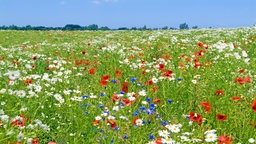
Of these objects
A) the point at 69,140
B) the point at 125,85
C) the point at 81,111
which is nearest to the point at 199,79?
the point at 125,85

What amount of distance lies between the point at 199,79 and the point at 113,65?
99.5 inches

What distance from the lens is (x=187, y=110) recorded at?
6125 mm

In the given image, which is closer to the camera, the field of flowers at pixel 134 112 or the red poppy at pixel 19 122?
the red poppy at pixel 19 122

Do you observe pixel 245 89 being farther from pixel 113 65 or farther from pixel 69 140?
pixel 113 65

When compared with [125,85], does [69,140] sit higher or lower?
lower

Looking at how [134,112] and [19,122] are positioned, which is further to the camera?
[134,112]

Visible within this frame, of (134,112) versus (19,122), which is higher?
(19,122)

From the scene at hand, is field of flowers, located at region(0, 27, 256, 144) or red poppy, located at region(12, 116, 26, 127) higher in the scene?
red poppy, located at region(12, 116, 26, 127)

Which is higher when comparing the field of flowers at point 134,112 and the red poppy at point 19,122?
the red poppy at point 19,122

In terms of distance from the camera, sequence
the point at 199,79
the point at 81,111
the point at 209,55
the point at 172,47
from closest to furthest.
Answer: the point at 81,111
the point at 199,79
the point at 209,55
the point at 172,47

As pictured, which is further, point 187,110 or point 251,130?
point 187,110

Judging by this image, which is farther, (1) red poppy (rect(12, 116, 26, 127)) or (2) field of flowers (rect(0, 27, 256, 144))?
(2) field of flowers (rect(0, 27, 256, 144))

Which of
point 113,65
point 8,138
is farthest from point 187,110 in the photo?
point 113,65

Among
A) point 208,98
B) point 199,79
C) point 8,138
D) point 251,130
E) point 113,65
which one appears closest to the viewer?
point 8,138
